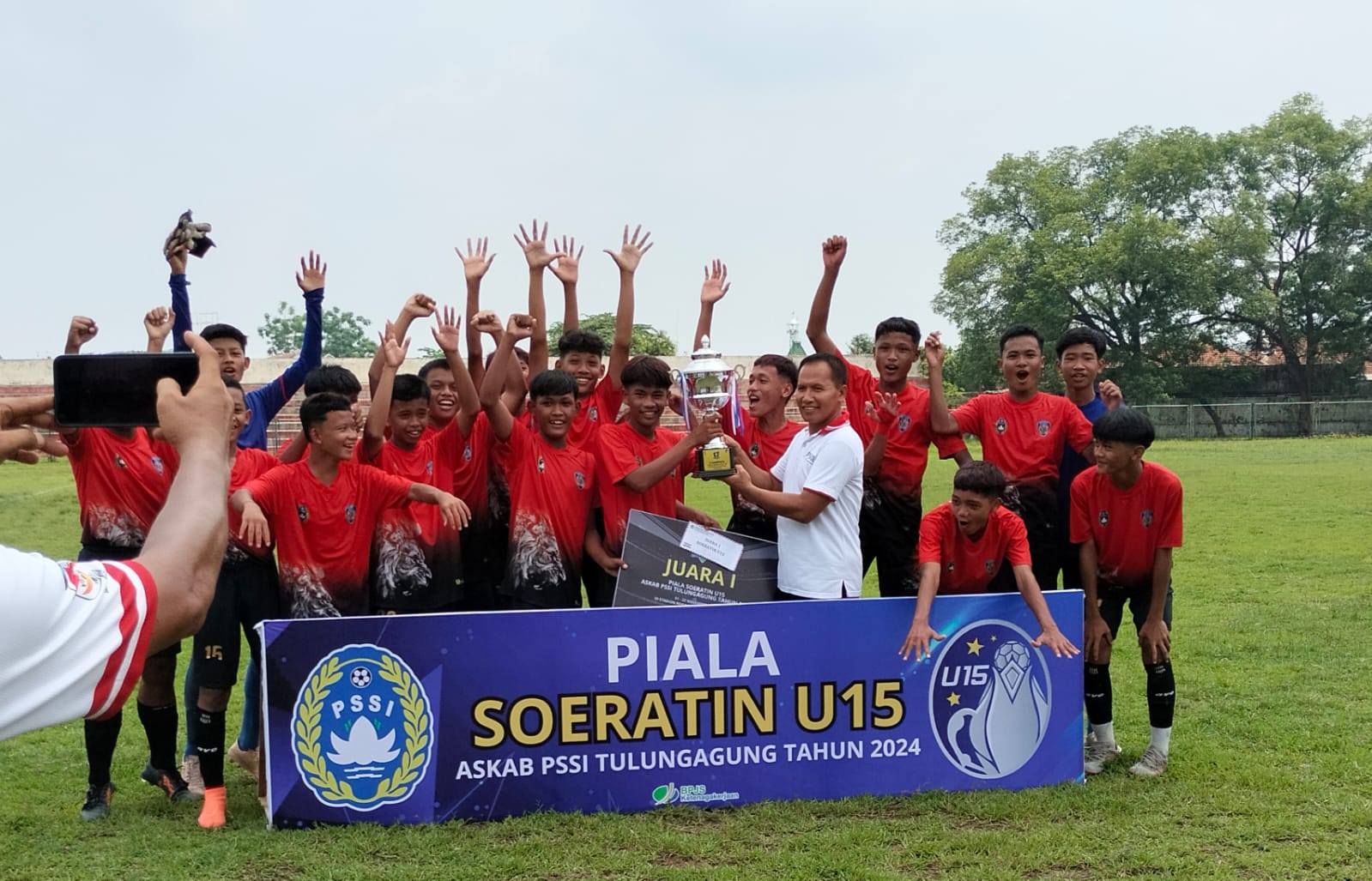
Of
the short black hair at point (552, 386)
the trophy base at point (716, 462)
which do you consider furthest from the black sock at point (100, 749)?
the trophy base at point (716, 462)

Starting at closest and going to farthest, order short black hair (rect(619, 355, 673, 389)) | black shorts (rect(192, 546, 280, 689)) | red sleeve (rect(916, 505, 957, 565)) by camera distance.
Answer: black shorts (rect(192, 546, 280, 689)) → red sleeve (rect(916, 505, 957, 565)) → short black hair (rect(619, 355, 673, 389))

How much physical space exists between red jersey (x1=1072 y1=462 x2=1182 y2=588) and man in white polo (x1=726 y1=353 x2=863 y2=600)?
1154 millimetres

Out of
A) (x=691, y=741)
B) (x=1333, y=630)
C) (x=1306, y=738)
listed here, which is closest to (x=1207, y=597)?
(x=1333, y=630)

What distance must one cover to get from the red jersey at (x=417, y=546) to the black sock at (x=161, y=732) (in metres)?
1.08

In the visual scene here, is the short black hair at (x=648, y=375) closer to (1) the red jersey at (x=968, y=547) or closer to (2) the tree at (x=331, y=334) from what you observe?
(1) the red jersey at (x=968, y=547)

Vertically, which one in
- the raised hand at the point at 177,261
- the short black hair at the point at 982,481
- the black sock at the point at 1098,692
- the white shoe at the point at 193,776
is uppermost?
the raised hand at the point at 177,261

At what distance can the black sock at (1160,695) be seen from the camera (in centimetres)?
569

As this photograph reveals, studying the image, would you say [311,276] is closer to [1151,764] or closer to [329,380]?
[329,380]

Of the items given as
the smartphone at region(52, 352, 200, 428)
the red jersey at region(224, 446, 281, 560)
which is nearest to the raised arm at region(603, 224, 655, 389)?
the red jersey at region(224, 446, 281, 560)

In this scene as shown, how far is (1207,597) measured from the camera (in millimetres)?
10547

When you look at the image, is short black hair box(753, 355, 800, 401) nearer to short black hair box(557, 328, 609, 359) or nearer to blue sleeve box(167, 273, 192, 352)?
short black hair box(557, 328, 609, 359)

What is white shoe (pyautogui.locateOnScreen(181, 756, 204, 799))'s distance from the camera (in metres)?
5.64

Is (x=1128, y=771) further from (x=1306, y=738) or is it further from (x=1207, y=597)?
(x=1207, y=597)

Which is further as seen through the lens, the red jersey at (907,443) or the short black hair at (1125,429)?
the red jersey at (907,443)
